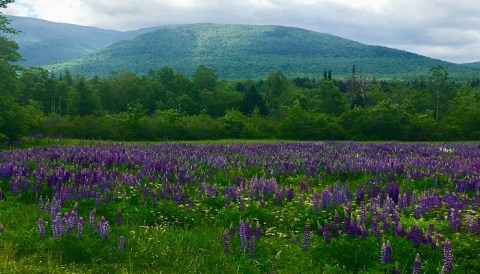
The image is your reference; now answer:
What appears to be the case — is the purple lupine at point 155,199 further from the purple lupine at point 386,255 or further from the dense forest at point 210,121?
the dense forest at point 210,121

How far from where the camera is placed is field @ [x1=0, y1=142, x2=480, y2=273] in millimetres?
7805

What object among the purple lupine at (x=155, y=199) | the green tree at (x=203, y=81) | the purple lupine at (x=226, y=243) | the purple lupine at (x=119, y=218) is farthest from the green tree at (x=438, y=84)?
the purple lupine at (x=226, y=243)

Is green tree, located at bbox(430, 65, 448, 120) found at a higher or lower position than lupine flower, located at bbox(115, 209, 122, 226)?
higher

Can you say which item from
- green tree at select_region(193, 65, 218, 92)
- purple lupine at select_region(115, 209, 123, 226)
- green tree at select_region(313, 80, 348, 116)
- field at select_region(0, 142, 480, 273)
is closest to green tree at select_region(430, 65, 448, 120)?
green tree at select_region(313, 80, 348, 116)

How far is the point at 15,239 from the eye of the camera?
8641 millimetres

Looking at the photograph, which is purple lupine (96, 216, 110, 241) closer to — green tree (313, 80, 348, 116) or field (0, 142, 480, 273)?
field (0, 142, 480, 273)

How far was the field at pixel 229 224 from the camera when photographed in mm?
7805

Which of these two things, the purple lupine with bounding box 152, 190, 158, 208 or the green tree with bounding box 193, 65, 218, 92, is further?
the green tree with bounding box 193, 65, 218, 92

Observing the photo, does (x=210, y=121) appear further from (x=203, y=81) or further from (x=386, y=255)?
(x=203, y=81)

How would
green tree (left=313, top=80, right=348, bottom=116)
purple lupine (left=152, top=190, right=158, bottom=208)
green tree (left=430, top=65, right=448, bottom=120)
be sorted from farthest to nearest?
green tree (left=430, top=65, right=448, bottom=120) < green tree (left=313, top=80, right=348, bottom=116) < purple lupine (left=152, top=190, right=158, bottom=208)

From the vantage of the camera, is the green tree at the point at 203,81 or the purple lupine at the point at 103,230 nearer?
the purple lupine at the point at 103,230

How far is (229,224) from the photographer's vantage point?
10242 millimetres

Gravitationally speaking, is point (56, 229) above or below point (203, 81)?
below

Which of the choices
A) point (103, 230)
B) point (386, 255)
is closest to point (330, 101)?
point (103, 230)
